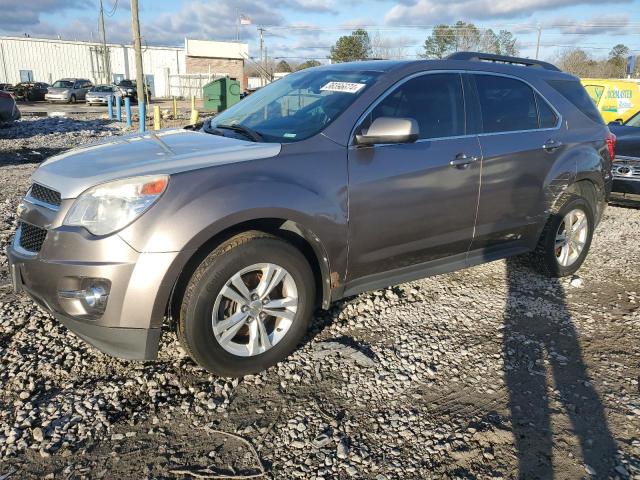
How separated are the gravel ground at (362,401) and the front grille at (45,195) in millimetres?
960

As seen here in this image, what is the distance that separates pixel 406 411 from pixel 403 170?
1496 mm

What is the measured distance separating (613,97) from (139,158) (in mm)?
14116

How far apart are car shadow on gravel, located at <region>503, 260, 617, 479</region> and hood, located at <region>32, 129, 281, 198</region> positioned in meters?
1.99

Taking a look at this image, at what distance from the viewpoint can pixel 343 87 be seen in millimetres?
3559

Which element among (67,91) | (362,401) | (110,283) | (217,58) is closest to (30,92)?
(67,91)

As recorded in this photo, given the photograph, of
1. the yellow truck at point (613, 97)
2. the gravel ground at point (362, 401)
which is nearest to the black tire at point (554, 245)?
the gravel ground at point (362, 401)

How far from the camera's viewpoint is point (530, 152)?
162 inches

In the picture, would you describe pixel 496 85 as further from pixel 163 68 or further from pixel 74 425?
pixel 163 68

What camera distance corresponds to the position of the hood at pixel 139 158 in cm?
270

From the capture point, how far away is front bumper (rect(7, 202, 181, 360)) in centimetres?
255

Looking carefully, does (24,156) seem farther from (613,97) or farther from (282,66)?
(282,66)

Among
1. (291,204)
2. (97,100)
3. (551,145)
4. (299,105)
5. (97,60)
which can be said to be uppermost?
(97,60)

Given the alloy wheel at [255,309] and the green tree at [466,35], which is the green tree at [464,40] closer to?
the green tree at [466,35]

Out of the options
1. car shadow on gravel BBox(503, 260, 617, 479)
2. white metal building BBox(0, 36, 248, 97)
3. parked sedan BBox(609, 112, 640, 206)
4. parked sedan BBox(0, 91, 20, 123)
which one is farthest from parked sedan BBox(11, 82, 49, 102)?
car shadow on gravel BBox(503, 260, 617, 479)
